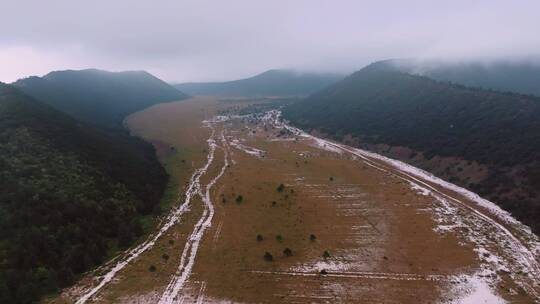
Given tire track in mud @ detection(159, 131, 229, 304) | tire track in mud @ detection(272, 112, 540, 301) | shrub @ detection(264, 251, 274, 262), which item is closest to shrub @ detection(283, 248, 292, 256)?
shrub @ detection(264, 251, 274, 262)

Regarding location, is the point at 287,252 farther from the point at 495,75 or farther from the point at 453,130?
the point at 495,75

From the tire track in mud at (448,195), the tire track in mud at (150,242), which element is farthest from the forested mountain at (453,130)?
the tire track in mud at (150,242)

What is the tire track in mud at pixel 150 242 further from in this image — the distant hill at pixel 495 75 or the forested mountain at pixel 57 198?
the distant hill at pixel 495 75

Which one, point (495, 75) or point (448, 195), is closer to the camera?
point (448, 195)

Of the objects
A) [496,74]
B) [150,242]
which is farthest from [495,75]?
[150,242]

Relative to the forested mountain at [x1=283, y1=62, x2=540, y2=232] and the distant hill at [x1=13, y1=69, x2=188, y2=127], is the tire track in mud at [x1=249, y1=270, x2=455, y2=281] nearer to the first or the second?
the forested mountain at [x1=283, y1=62, x2=540, y2=232]

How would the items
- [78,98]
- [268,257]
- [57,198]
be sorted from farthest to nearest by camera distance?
[78,98]
[57,198]
[268,257]
